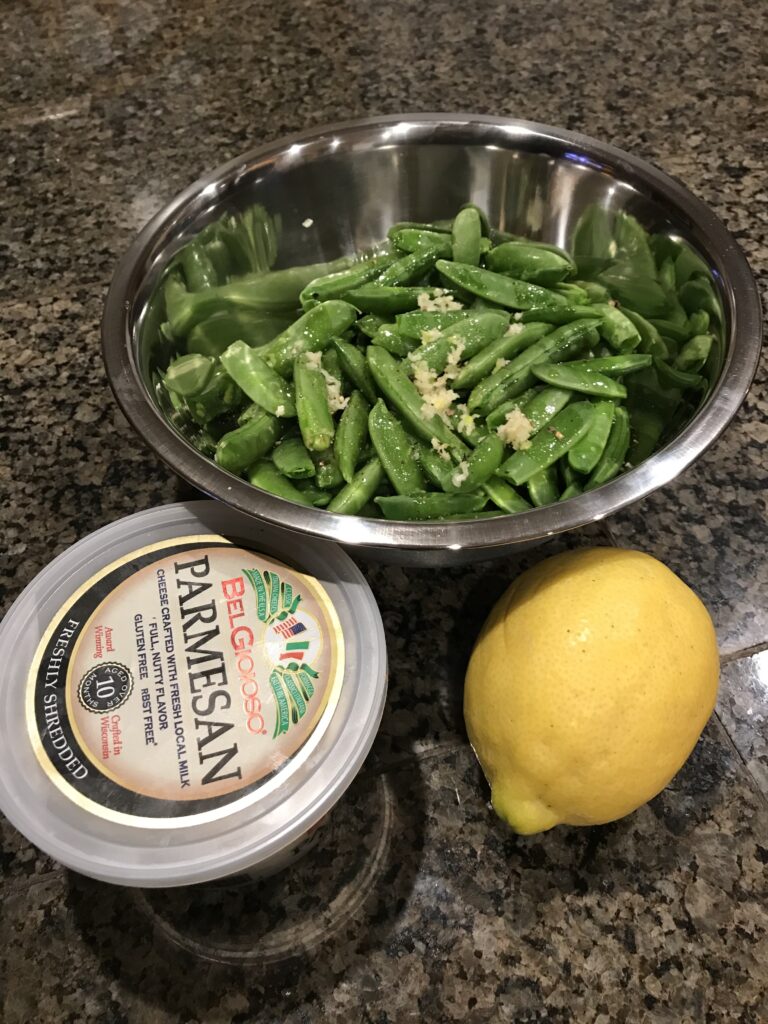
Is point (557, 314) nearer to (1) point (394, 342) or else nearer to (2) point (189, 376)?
(1) point (394, 342)

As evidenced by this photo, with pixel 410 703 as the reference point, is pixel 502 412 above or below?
above

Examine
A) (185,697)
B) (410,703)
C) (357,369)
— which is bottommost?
(410,703)

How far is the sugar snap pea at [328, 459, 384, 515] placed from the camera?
0.84 m

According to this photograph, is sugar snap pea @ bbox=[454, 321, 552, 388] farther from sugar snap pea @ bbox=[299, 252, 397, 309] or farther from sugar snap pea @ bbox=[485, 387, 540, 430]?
sugar snap pea @ bbox=[299, 252, 397, 309]

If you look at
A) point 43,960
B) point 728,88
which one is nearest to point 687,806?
point 43,960

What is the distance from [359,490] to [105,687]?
0.34 meters

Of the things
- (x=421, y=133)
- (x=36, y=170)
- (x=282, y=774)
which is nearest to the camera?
(x=282, y=774)

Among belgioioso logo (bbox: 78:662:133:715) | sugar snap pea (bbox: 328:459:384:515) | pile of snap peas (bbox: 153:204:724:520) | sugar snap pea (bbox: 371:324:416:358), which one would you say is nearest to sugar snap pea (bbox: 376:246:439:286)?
pile of snap peas (bbox: 153:204:724:520)

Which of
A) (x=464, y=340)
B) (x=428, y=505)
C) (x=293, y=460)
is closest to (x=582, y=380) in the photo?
(x=464, y=340)

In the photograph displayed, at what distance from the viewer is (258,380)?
0.92m

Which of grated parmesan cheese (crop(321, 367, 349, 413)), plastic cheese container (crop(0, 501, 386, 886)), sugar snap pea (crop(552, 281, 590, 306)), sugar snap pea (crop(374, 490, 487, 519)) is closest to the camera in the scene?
plastic cheese container (crop(0, 501, 386, 886))

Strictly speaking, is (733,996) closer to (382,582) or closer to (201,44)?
(382,582)

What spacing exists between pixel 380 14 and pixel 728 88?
0.82m

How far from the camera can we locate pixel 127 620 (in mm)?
742
